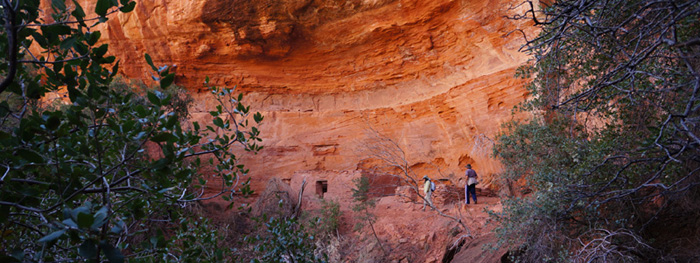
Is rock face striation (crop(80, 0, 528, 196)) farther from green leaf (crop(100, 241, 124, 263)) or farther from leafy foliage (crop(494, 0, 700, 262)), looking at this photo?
green leaf (crop(100, 241, 124, 263))

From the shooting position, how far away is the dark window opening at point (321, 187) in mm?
14713

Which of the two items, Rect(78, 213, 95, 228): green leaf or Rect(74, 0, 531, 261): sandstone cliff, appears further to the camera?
Rect(74, 0, 531, 261): sandstone cliff

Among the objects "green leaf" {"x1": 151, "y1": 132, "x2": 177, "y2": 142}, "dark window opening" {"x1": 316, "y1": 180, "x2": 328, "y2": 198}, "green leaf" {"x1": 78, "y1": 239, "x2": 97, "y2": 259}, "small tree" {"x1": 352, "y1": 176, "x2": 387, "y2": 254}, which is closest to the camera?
"green leaf" {"x1": 78, "y1": 239, "x2": 97, "y2": 259}

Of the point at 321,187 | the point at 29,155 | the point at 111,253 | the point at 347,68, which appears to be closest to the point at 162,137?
the point at 29,155

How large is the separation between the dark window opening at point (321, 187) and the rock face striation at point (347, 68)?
5.88 ft

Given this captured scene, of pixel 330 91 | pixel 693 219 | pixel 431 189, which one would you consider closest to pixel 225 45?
pixel 330 91

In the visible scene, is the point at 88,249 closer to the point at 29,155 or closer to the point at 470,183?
the point at 29,155

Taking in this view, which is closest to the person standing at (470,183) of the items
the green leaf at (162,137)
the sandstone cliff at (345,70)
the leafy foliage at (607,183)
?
the sandstone cliff at (345,70)

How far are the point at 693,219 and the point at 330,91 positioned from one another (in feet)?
44.7

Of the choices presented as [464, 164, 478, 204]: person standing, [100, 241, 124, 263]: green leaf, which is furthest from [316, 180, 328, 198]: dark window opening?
[100, 241, 124, 263]: green leaf

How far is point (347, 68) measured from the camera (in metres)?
17.9

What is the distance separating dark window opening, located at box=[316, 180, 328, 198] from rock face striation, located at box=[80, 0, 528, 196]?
1793 mm

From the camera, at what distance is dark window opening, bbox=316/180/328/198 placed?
1471 cm

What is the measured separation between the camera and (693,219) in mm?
6309
